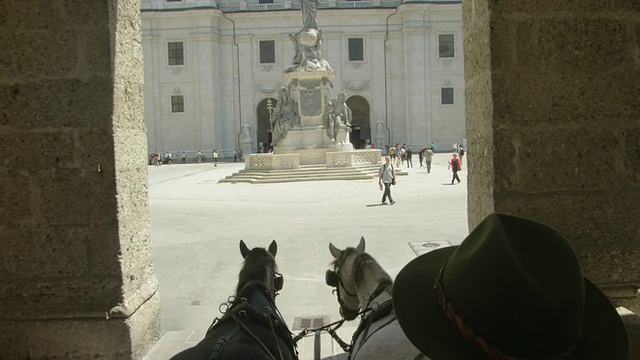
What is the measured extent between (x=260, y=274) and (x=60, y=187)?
140cm

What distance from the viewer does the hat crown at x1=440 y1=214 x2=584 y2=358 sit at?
4.92 ft

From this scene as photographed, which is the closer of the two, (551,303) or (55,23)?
(551,303)

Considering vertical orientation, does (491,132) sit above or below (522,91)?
below

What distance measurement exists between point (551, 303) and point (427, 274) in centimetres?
46

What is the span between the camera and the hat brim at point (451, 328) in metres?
1.63

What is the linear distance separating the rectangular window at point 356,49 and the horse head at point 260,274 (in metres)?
44.2

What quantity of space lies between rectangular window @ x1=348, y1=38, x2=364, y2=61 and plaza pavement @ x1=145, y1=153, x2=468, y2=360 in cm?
2789

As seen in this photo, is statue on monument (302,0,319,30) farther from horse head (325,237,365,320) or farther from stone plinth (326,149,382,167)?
horse head (325,237,365,320)

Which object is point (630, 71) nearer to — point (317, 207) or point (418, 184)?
point (317, 207)

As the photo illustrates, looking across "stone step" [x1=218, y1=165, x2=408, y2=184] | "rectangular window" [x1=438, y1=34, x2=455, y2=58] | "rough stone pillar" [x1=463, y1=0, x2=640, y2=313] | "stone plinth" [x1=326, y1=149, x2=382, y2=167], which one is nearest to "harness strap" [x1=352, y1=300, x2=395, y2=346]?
"rough stone pillar" [x1=463, y1=0, x2=640, y2=313]

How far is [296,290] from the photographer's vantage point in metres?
6.87

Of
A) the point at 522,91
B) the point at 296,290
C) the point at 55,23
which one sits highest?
the point at 55,23

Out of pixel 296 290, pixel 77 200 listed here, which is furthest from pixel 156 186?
pixel 77 200

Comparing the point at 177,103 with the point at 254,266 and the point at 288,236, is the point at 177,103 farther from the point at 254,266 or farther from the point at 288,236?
the point at 254,266
